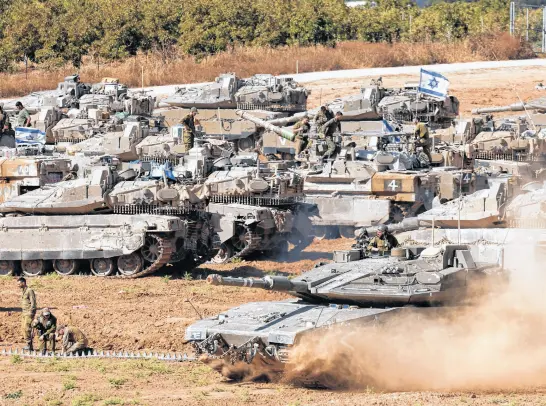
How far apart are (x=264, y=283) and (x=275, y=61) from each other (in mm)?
44600

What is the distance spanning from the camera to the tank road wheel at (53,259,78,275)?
27172 mm

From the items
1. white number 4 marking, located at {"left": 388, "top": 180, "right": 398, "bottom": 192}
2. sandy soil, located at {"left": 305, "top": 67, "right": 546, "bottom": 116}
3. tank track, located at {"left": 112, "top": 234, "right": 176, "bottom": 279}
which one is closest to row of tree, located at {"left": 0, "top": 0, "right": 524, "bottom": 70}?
sandy soil, located at {"left": 305, "top": 67, "right": 546, "bottom": 116}

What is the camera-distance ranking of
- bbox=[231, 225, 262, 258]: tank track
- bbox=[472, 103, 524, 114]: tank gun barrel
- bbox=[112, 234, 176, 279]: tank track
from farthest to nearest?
bbox=[472, 103, 524, 114]: tank gun barrel, bbox=[231, 225, 262, 258]: tank track, bbox=[112, 234, 176, 279]: tank track

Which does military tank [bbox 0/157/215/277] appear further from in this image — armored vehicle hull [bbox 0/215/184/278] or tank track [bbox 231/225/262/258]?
tank track [bbox 231/225/262/258]

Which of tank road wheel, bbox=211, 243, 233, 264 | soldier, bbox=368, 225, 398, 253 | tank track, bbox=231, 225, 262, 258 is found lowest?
tank road wheel, bbox=211, 243, 233, 264

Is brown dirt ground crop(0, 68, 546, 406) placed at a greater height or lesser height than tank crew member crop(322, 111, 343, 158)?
lesser

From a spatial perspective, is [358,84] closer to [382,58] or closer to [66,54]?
[382,58]

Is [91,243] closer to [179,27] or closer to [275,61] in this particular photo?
[275,61]

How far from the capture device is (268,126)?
1539 inches

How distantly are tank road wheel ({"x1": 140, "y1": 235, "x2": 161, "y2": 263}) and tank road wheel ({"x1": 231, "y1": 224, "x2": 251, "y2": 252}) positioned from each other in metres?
2.10

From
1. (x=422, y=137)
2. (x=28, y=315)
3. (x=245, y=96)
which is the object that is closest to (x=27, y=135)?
(x=245, y=96)

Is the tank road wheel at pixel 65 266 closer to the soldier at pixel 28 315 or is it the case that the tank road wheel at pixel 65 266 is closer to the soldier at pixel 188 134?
the soldier at pixel 28 315

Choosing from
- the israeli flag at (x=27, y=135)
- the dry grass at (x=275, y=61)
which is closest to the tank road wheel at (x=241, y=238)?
the israeli flag at (x=27, y=135)

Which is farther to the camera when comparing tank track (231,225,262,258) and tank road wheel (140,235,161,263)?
tank track (231,225,262,258)
